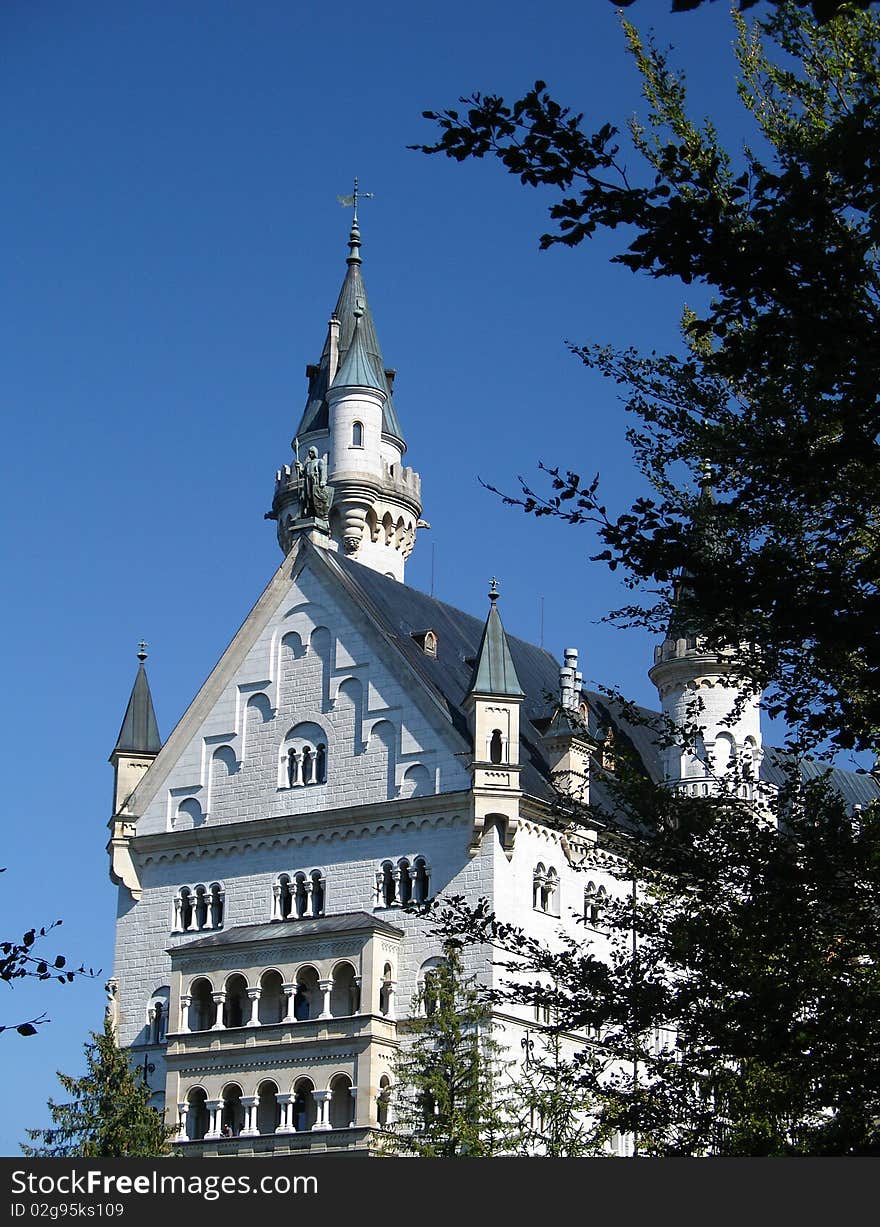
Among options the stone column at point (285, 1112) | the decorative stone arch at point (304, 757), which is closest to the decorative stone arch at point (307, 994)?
the stone column at point (285, 1112)

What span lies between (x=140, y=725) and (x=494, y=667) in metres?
14.2

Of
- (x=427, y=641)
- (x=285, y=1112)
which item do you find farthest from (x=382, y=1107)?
(x=427, y=641)

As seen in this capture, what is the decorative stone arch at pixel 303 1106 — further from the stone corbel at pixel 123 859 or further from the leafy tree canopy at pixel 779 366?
the leafy tree canopy at pixel 779 366

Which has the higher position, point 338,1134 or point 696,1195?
point 338,1134

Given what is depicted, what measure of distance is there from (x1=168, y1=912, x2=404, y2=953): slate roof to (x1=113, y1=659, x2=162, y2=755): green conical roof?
7.77m

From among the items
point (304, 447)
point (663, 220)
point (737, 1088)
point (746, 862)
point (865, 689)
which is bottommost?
point (737, 1088)

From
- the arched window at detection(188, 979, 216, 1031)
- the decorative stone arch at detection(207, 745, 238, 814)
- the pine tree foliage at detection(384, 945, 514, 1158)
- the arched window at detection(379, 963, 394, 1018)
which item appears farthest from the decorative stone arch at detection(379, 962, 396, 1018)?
the pine tree foliage at detection(384, 945, 514, 1158)

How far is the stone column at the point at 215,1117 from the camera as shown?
198ft

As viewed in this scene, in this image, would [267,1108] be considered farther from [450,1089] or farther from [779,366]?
[779,366]

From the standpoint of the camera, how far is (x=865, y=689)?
65.7 ft

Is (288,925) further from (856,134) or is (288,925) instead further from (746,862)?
(856,134)

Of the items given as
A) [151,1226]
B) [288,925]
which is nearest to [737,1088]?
[151,1226]

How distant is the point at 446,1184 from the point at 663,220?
23.4 feet

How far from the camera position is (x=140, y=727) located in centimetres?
7012
